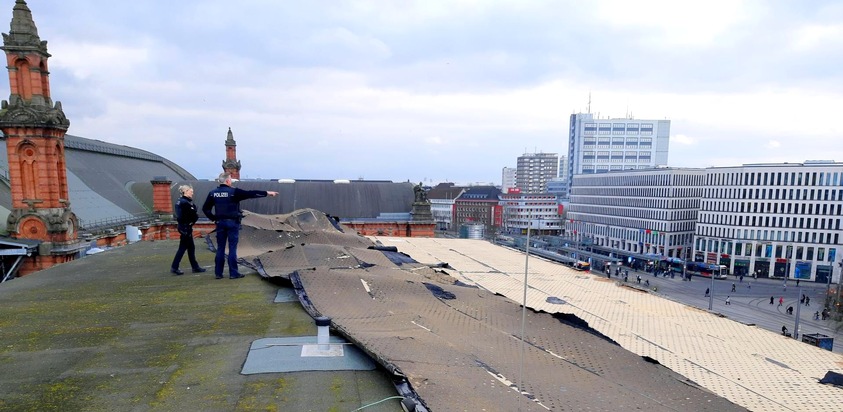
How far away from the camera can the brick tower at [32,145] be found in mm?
17938

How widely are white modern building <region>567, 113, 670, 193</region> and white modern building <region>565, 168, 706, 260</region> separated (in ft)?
114

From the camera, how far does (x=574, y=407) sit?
3.11 meters

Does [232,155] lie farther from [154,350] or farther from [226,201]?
[154,350]

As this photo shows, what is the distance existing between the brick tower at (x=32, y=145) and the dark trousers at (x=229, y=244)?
1531cm

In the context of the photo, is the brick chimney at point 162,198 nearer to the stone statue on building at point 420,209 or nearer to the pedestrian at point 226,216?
the stone statue on building at point 420,209

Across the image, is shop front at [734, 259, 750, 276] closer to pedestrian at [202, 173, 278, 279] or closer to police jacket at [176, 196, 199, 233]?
pedestrian at [202, 173, 278, 279]

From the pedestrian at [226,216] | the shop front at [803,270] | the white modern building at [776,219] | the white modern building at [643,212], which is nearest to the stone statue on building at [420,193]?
the pedestrian at [226,216]

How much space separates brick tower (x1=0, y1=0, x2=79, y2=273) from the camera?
58.9 feet

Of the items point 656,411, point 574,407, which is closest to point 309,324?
point 574,407

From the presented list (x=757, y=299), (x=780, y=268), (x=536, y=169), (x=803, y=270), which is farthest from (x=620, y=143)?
(x=757, y=299)

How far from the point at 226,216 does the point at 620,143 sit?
12272 centimetres

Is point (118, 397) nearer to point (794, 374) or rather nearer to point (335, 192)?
point (794, 374)

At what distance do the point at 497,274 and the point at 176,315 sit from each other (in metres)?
7.25

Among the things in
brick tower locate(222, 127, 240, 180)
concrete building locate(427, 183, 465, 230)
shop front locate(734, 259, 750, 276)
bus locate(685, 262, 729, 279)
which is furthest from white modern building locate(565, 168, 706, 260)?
brick tower locate(222, 127, 240, 180)
